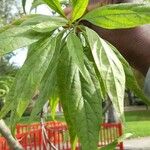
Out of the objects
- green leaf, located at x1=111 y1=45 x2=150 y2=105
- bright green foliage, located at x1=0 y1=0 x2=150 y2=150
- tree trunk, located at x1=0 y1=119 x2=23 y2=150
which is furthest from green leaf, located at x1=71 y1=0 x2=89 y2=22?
tree trunk, located at x1=0 y1=119 x2=23 y2=150

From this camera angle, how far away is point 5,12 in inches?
1096

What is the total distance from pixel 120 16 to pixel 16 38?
16 cm

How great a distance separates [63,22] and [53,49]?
46mm

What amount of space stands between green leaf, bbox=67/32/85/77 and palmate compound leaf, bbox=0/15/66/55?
38mm

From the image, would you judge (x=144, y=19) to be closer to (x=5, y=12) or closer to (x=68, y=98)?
(x=68, y=98)

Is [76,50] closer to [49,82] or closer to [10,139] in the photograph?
[49,82]

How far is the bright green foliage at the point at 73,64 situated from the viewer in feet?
2.23

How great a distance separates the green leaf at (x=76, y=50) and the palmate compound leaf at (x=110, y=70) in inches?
0.9

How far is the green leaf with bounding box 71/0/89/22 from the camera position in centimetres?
74

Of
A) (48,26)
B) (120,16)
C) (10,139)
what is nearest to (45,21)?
(48,26)

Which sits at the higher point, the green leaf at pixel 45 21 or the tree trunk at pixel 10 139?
the green leaf at pixel 45 21

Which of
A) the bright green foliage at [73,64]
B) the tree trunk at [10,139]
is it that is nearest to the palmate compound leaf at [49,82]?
the bright green foliage at [73,64]

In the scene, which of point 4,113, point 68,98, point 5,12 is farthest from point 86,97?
point 5,12

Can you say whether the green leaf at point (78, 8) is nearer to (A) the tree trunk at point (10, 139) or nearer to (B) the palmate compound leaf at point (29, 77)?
(B) the palmate compound leaf at point (29, 77)
